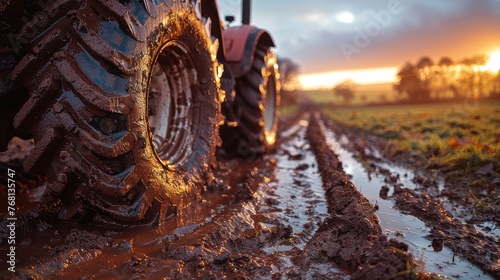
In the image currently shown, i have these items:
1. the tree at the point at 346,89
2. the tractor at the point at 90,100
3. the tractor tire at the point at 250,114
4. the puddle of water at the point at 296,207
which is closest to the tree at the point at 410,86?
the tree at the point at 346,89

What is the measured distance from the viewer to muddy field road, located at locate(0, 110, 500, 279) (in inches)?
67.3

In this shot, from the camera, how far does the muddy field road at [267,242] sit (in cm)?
171

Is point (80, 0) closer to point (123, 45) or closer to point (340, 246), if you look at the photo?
point (123, 45)

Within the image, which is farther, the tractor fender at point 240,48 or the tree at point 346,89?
the tree at point 346,89

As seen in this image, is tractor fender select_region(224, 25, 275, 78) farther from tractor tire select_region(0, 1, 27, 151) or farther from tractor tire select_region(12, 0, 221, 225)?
tractor tire select_region(0, 1, 27, 151)

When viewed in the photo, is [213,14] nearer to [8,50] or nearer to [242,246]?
[8,50]

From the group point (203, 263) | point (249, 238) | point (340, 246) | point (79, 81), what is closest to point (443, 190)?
point (340, 246)

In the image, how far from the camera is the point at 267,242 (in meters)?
2.18

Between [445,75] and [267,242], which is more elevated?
[445,75]

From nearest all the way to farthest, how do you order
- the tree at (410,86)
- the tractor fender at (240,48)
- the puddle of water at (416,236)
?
1. the puddle of water at (416,236)
2. the tractor fender at (240,48)
3. the tree at (410,86)

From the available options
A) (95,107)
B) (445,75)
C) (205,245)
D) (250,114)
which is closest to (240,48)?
(250,114)

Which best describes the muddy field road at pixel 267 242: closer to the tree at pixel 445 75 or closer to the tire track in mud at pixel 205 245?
the tire track in mud at pixel 205 245

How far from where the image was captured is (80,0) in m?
1.87

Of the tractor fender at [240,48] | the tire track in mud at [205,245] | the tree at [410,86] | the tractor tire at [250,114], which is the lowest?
the tire track in mud at [205,245]
